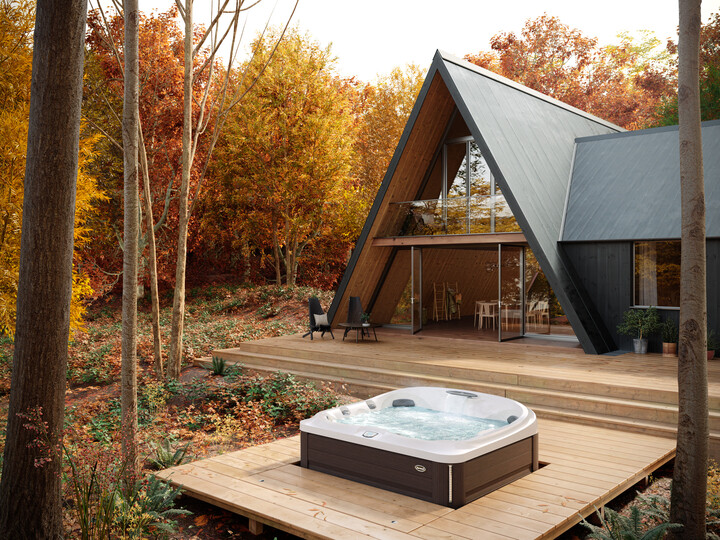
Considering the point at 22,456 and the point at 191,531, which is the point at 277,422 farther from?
the point at 22,456

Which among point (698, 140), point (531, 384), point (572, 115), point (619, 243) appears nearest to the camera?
point (698, 140)

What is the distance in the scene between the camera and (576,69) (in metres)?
26.4

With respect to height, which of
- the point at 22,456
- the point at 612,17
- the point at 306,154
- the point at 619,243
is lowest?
the point at 22,456

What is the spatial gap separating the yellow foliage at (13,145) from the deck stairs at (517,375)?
3545 mm

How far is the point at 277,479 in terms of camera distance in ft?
18.1

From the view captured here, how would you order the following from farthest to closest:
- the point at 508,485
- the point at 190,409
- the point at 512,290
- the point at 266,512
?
the point at 512,290 → the point at 190,409 → the point at 508,485 → the point at 266,512

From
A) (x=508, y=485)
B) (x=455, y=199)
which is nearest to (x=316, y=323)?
(x=455, y=199)

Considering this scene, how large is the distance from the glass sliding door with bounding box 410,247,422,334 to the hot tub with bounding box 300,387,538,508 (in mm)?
6215

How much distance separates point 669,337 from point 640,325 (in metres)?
0.49

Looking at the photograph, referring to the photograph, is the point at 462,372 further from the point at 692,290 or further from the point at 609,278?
the point at 692,290

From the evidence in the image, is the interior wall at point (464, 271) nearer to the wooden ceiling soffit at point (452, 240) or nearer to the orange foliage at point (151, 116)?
the wooden ceiling soffit at point (452, 240)

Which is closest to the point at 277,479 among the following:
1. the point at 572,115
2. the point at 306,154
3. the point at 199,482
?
the point at 199,482

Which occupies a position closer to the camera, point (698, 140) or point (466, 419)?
point (698, 140)

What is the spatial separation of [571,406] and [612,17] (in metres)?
26.0
